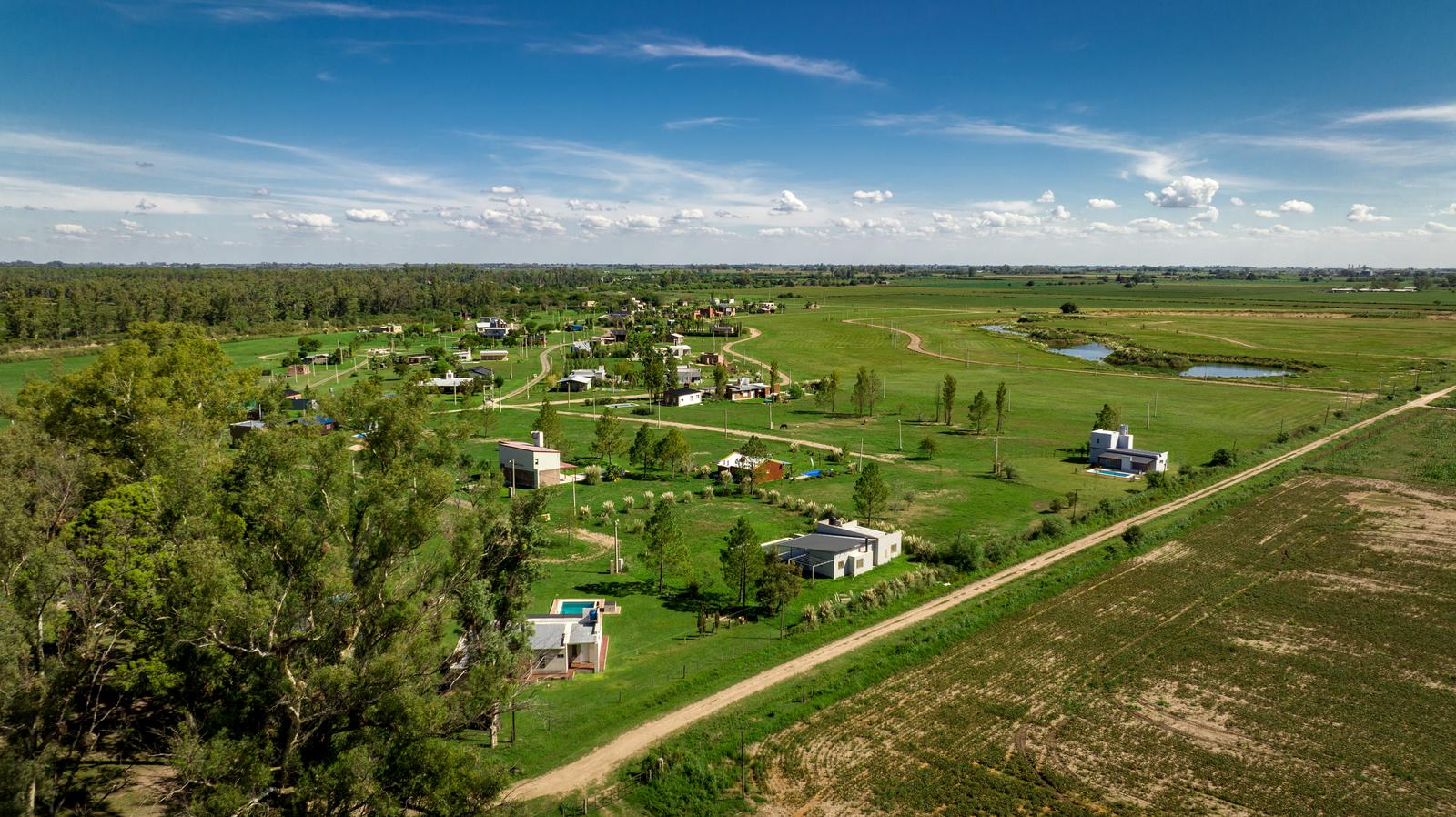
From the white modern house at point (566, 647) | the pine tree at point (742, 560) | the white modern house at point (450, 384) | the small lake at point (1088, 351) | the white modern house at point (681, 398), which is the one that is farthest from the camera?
the small lake at point (1088, 351)

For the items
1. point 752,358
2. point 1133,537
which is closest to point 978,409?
point 1133,537

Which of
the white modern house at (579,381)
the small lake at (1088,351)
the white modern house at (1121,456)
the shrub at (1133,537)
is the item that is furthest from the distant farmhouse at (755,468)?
the small lake at (1088,351)

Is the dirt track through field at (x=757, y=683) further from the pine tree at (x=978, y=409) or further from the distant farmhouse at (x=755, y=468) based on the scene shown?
the pine tree at (x=978, y=409)

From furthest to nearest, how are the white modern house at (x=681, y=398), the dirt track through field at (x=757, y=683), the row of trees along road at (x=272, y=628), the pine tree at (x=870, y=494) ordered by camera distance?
the white modern house at (x=681, y=398), the pine tree at (x=870, y=494), the dirt track through field at (x=757, y=683), the row of trees along road at (x=272, y=628)

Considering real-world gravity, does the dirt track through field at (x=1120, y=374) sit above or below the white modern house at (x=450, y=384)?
above

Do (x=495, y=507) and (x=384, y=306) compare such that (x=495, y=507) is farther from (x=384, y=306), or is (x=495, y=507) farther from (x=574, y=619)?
(x=384, y=306)

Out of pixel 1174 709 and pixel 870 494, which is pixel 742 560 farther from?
pixel 1174 709

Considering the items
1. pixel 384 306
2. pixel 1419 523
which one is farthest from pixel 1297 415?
pixel 384 306
